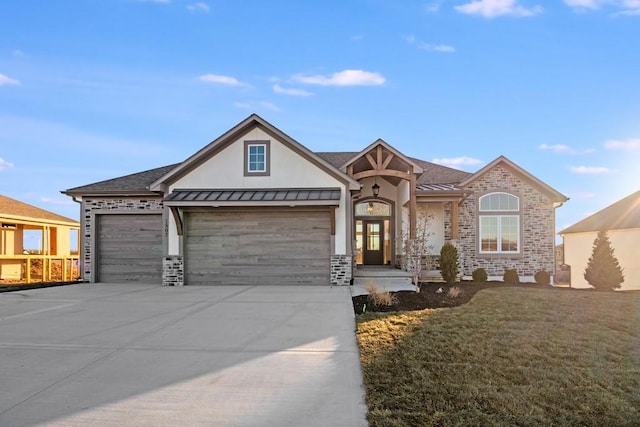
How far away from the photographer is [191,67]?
1373 cm

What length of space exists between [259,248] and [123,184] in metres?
5.99

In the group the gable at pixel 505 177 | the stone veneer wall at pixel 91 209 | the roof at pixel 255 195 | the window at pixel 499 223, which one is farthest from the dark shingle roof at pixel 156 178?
the window at pixel 499 223

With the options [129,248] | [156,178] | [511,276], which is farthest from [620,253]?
[129,248]

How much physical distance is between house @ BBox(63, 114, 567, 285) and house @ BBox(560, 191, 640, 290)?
692 centimetres

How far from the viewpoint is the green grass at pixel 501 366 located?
163 inches

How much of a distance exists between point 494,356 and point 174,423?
430 centimetres

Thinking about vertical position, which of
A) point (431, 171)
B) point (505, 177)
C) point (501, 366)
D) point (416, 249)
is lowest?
point (501, 366)

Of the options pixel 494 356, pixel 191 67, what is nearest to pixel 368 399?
pixel 494 356

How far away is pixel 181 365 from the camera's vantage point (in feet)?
18.2

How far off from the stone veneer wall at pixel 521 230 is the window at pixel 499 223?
7.4 inches

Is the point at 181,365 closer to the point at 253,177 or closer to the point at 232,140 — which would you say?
the point at 253,177

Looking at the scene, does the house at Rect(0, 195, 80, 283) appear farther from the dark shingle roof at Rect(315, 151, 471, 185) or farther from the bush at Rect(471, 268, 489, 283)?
the bush at Rect(471, 268, 489, 283)

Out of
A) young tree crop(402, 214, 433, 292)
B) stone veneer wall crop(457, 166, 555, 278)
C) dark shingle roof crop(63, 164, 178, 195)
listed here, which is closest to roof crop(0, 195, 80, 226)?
dark shingle roof crop(63, 164, 178, 195)

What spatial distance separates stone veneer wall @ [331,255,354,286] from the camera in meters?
13.3
